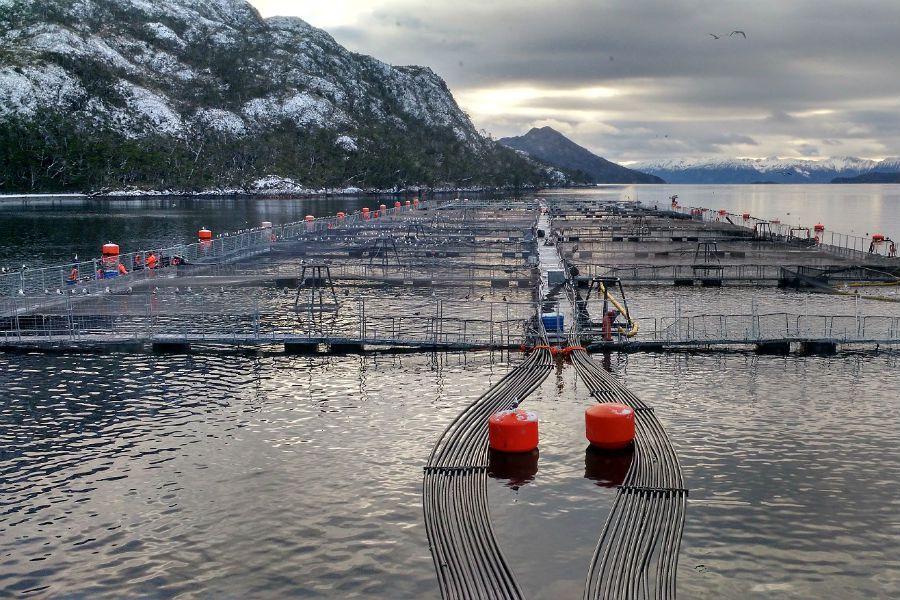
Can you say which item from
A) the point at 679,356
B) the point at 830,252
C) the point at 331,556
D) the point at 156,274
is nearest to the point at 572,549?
the point at 331,556

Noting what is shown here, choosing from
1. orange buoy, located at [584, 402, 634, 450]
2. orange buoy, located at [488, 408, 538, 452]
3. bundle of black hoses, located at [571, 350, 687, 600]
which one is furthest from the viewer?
orange buoy, located at [584, 402, 634, 450]

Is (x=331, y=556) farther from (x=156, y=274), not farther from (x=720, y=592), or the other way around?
(x=156, y=274)

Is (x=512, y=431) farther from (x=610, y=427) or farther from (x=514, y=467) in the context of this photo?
(x=610, y=427)

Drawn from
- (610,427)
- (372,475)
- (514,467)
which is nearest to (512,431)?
(514,467)

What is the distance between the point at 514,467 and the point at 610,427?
4.38 metres

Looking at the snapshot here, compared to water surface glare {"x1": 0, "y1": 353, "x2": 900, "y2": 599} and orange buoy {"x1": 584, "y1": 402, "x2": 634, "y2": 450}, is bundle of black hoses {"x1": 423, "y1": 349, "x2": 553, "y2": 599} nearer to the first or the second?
water surface glare {"x1": 0, "y1": 353, "x2": 900, "y2": 599}

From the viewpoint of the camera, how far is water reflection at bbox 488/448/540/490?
2975 cm

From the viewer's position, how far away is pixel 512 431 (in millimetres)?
31516

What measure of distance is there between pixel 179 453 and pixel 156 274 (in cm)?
4537

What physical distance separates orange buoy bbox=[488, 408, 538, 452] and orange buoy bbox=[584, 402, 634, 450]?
2500 millimetres

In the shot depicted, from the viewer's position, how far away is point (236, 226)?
625ft

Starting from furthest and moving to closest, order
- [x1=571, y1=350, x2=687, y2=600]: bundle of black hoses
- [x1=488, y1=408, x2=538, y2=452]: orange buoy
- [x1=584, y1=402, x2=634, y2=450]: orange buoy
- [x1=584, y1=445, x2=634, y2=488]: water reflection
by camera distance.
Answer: [x1=584, y1=402, x2=634, y2=450]: orange buoy < [x1=488, y1=408, x2=538, y2=452]: orange buoy < [x1=584, y1=445, x2=634, y2=488]: water reflection < [x1=571, y1=350, x2=687, y2=600]: bundle of black hoses

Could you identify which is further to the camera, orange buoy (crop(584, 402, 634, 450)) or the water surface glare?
orange buoy (crop(584, 402, 634, 450))

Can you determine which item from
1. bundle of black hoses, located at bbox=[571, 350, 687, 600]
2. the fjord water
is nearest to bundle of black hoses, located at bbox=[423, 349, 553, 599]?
the fjord water
